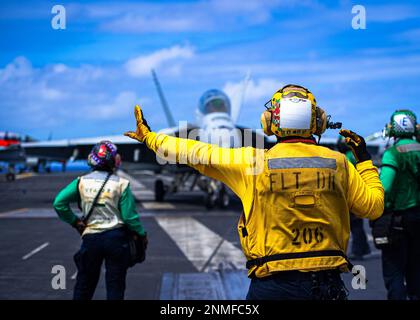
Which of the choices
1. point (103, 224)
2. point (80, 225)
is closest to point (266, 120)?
point (103, 224)

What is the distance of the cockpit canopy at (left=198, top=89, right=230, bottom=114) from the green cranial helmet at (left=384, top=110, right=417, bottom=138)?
586 inches

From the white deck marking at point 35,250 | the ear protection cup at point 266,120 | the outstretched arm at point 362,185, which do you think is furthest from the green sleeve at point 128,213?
the white deck marking at point 35,250

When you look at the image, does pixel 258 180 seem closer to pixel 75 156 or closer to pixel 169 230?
pixel 169 230

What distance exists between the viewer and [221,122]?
66.8ft

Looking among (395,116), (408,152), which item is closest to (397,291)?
(408,152)

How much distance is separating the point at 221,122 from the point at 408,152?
46.7 ft

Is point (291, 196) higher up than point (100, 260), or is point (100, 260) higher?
point (291, 196)

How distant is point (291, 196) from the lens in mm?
3434

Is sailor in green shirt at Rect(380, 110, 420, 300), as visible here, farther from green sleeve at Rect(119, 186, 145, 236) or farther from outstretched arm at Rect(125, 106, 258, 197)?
outstretched arm at Rect(125, 106, 258, 197)

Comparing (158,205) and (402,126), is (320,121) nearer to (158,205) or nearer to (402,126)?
(402,126)

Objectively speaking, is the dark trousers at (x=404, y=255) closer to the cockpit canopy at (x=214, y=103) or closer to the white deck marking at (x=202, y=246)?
the white deck marking at (x=202, y=246)

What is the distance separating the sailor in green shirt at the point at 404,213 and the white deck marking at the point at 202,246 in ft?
13.8

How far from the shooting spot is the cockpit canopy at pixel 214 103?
70.2 ft

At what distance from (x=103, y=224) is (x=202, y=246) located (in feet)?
23.2
